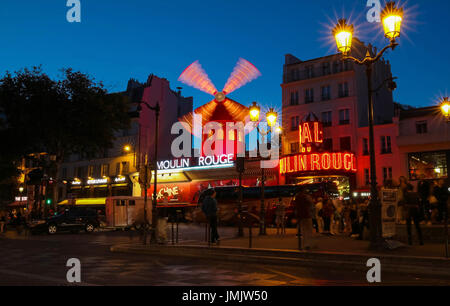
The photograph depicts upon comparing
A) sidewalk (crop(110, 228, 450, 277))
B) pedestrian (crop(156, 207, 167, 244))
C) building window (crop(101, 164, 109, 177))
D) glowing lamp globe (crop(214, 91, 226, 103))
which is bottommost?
sidewalk (crop(110, 228, 450, 277))

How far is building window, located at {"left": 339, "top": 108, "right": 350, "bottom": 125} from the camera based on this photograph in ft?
111

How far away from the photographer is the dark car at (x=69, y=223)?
78.0ft

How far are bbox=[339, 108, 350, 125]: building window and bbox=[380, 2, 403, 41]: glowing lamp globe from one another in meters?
23.8

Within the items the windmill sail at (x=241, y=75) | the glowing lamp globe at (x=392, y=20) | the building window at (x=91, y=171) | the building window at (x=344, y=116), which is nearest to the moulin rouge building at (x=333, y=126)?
the building window at (x=344, y=116)

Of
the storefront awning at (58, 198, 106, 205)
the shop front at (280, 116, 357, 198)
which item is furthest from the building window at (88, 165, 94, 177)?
the shop front at (280, 116, 357, 198)

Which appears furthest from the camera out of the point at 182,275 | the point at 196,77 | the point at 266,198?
the point at 196,77

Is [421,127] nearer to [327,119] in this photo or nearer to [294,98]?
[327,119]

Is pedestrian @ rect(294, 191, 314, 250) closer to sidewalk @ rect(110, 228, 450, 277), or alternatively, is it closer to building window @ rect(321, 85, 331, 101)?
sidewalk @ rect(110, 228, 450, 277)

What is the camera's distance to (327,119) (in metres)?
34.6

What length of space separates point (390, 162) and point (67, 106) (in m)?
23.6

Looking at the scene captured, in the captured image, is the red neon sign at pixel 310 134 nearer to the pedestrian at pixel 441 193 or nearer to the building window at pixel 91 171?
the pedestrian at pixel 441 193

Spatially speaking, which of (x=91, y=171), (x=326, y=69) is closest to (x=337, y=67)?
(x=326, y=69)

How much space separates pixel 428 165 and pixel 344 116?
7425 millimetres
